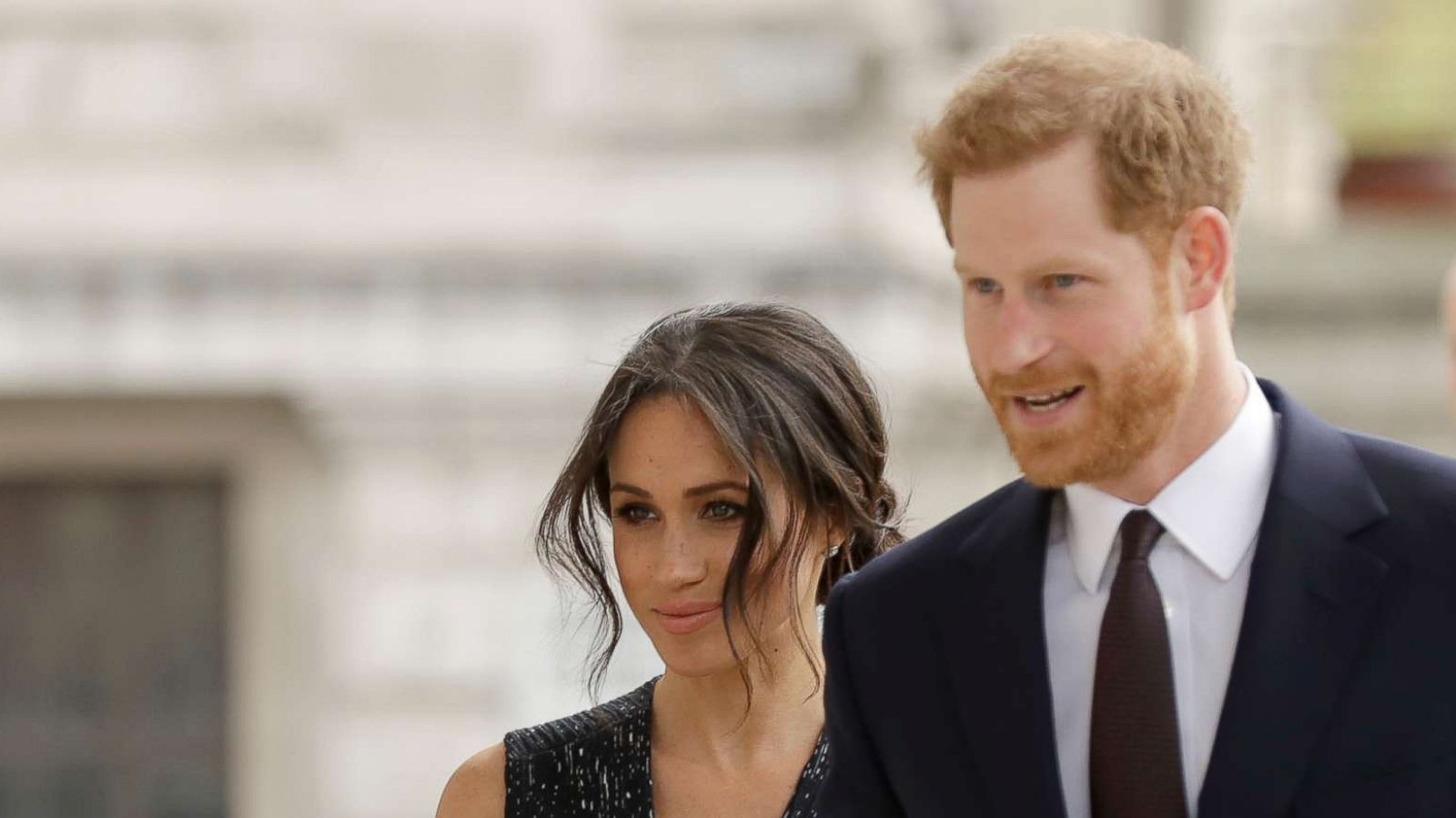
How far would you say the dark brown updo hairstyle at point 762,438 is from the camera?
2.86 metres

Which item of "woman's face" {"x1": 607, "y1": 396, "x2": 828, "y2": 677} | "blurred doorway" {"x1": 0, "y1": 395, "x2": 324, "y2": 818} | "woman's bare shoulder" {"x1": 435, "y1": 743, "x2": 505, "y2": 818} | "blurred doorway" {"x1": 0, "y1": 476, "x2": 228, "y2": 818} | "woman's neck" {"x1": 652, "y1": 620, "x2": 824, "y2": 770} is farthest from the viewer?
"blurred doorway" {"x1": 0, "y1": 476, "x2": 228, "y2": 818}

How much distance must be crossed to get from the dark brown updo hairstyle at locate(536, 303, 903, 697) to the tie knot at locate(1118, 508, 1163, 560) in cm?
58

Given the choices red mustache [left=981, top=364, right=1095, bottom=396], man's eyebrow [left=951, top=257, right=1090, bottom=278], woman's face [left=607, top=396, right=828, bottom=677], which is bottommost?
woman's face [left=607, top=396, right=828, bottom=677]

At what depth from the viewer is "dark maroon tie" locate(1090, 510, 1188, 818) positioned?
227 cm

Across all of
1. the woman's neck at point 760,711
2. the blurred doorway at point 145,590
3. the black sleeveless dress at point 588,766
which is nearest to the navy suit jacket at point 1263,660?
the woman's neck at point 760,711

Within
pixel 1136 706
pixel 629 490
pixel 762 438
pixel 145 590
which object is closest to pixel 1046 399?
pixel 1136 706

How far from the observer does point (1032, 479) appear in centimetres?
227

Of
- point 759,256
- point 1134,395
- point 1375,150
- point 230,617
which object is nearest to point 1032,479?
point 1134,395

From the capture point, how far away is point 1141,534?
7.65ft

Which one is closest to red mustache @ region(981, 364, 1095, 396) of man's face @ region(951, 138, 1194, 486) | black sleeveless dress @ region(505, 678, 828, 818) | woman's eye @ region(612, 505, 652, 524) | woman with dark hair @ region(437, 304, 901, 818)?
man's face @ region(951, 138, 1194, 486)

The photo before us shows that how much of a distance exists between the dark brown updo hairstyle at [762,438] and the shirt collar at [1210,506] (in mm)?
539

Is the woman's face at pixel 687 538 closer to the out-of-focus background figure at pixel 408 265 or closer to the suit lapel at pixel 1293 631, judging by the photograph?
the suit lapel at pixel 1293 631

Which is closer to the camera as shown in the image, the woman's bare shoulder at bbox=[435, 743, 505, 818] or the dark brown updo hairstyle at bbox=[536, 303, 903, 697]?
the dark brown updo hairstyle at bbox=[536, 303, 903, 697]

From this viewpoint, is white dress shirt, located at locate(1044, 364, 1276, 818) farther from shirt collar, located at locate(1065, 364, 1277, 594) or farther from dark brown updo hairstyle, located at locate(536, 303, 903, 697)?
dark brown updo hairstyle, located at locate(536, 303, 903, 697)
